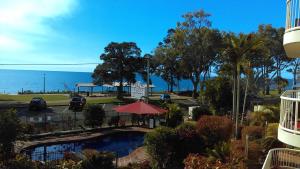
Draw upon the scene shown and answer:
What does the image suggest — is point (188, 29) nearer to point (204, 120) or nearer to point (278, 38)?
point (278, 38)

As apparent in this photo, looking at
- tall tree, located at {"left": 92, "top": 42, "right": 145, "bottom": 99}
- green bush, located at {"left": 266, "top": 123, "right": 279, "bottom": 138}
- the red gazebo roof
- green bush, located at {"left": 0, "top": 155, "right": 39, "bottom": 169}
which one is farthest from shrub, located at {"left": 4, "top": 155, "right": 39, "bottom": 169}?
tall tree, located at {"left": 92, "top": 42, "right": 145, "bottom": 99}

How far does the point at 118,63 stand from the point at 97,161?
120ft

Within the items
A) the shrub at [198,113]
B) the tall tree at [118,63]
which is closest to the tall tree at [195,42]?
the tall tree at [118,63]

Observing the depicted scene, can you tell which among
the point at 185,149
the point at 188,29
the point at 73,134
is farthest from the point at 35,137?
the point at 188,29

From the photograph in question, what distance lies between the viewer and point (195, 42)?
51281 millimetres

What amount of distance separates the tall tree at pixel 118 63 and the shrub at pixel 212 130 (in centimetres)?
3314

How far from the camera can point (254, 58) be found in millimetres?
55094

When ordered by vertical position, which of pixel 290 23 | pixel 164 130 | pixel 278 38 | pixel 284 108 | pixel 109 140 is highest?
pixel 278 38

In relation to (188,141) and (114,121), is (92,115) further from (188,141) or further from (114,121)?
(188,141)

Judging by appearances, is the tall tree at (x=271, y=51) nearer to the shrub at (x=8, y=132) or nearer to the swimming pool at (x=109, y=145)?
the swimming pool at (x=109, y=145)

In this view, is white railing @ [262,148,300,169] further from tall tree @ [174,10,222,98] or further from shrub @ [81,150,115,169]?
tall tree @ [174,10,222,98]

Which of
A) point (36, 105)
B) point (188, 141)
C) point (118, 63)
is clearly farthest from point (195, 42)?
point (188, 141)

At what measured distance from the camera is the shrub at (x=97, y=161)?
48.6 feet

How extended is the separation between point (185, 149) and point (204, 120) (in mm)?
2126
